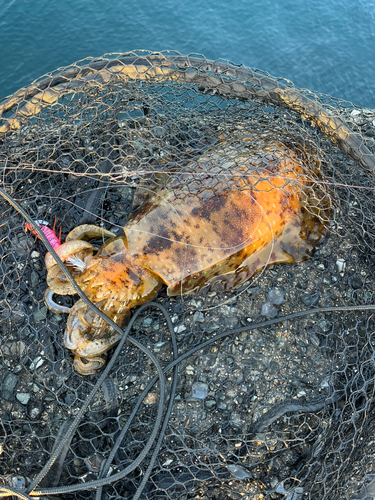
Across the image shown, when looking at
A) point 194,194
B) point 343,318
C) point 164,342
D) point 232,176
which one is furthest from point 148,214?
point 343,318

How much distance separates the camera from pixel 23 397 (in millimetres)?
3291

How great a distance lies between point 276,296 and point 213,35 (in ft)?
19.9

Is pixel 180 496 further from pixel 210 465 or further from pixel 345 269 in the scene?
pixel 345 269

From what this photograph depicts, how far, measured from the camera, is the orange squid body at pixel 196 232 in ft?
11.1

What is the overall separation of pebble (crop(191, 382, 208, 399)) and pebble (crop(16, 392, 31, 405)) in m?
1.52

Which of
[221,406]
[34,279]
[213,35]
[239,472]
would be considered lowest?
[239,472]

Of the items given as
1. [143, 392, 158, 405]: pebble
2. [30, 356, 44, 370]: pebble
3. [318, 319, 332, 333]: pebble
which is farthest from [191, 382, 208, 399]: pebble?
[30, 356, 44, 370]: pebble

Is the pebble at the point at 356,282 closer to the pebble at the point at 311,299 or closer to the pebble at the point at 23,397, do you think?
the pebble at the point at 311,299

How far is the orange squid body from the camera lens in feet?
11.1

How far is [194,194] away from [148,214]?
485 millimetres

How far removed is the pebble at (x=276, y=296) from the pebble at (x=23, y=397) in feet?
8.12

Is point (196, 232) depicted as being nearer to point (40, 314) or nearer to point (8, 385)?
point (40, 314)

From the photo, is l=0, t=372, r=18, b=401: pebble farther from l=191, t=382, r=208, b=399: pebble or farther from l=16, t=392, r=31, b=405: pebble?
l=191, t=382, r=208, b=399: pebble

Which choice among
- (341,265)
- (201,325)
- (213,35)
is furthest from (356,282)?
(213,35)
